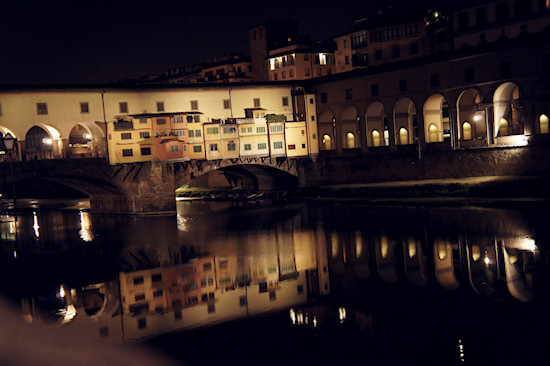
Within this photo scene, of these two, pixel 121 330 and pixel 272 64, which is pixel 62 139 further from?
pixel 272 64

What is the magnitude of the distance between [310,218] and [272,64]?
4385 cm

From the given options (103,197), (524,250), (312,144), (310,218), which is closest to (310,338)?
(524,250)

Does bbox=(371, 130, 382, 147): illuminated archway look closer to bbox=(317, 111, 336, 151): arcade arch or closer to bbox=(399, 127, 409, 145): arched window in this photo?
bbox=(399, 127, 409, 145): arched window

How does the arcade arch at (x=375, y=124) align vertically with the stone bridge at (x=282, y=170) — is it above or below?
above

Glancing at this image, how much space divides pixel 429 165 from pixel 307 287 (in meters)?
29.4

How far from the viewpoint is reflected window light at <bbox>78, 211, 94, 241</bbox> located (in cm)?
3828

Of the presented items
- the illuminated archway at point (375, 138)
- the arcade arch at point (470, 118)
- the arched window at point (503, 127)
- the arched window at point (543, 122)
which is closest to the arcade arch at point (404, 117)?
the illuminated archway at point (375, 138)

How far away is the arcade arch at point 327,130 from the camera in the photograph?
2309 inches

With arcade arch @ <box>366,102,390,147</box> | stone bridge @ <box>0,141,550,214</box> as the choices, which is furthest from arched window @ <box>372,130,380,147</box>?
stone bridge @ <box>0,141,550,214</box>

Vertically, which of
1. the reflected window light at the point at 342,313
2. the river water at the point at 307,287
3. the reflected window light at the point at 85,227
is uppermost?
the reflected window light at the point at 85,227

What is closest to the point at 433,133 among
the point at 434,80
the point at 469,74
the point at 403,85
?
the point at 403,85

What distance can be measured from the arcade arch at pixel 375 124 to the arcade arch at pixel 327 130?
11.6 ft

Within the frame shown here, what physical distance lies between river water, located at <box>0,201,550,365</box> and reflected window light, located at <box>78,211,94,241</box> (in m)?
0.33

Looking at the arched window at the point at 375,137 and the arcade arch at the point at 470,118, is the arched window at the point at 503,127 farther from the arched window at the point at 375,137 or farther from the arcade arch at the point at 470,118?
the arched window at the point at 375,137
